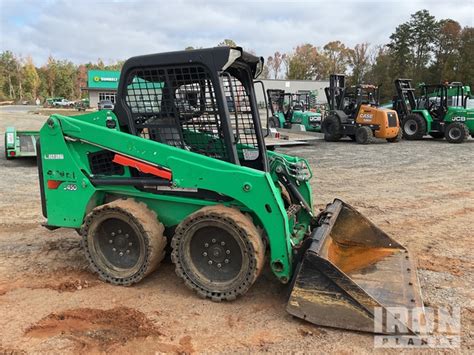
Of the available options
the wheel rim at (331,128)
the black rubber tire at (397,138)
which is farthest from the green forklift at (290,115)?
the black rubber tire at (397,138)

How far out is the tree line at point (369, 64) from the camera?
43469 millimetres

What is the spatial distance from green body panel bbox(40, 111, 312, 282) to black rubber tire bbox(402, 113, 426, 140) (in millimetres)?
14862

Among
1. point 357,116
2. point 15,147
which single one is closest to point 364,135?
point 357,116

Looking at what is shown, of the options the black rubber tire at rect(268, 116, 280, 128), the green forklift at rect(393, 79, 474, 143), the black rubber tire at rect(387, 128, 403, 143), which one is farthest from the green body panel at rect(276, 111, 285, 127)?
the black rubber tire at rect(387, 128, 403, 143)

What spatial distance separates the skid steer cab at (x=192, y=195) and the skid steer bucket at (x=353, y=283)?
0.03 ft

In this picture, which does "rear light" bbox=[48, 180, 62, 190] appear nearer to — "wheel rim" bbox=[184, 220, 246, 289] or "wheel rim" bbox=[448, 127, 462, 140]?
"wheel rim" bbox=[184, 220, 246, 289]

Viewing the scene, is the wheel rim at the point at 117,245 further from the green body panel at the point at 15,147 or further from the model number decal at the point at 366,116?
the model number decal at the point at 366,116

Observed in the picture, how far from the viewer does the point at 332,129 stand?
17.7 metres

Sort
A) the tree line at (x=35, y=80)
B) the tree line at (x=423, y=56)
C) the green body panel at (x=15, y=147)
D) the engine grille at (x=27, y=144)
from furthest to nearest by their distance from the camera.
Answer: the tree line at (x=35, y=80) < the tree line at (x=423, y=56) < the engine grille at (x=27, y=144) < the green body panel at (x=15, y=147)

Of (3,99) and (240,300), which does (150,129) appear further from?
(3,99)

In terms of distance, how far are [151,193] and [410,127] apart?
16.3 m

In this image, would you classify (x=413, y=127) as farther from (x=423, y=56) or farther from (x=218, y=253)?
(x=423, y=56)

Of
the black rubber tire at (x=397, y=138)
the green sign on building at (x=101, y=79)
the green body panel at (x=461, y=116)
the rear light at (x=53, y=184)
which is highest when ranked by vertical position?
the green sign on building at (x=101, y=79)

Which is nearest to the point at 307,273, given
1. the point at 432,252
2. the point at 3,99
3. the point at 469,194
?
the point at 432,252
